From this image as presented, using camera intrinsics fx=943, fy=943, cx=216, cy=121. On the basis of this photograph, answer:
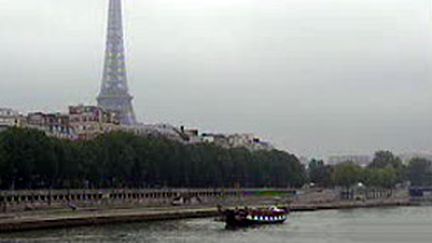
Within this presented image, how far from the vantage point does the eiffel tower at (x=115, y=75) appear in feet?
576

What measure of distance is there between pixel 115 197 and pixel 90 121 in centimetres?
5670

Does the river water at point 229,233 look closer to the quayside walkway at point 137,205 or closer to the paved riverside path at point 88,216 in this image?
the paved riverside path at point 88,216

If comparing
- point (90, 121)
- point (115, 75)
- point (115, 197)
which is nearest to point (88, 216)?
point (115, 197)

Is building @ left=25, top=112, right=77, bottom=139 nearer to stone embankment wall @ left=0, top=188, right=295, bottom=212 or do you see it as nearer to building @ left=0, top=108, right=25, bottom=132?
building @ left=0, top=108, right=25, bottom=132

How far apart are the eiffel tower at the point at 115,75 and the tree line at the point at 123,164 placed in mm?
42850

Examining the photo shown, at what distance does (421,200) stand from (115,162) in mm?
81610

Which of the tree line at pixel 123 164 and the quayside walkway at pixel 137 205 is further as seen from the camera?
the tree line at pixel 123 164

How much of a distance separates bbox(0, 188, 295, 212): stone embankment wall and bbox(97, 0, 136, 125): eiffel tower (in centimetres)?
5683

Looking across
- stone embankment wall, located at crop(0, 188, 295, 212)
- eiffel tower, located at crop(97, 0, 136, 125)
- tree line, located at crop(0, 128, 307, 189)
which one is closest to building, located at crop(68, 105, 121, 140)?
eiffel tower, located at crop(97, 0, 136, 125)

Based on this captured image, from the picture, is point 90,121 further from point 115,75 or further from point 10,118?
point 115,75

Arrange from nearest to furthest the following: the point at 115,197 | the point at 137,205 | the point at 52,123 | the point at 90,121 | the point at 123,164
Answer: the point at 137,205 → the point at 115,197 → the point at 123,164 → the point at 52,123 → the point at 90,121

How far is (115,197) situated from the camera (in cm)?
9075

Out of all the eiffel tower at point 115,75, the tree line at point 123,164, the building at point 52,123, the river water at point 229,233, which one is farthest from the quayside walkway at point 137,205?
the eiffel tower at point 115,75

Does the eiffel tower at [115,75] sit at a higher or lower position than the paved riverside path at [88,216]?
higher
